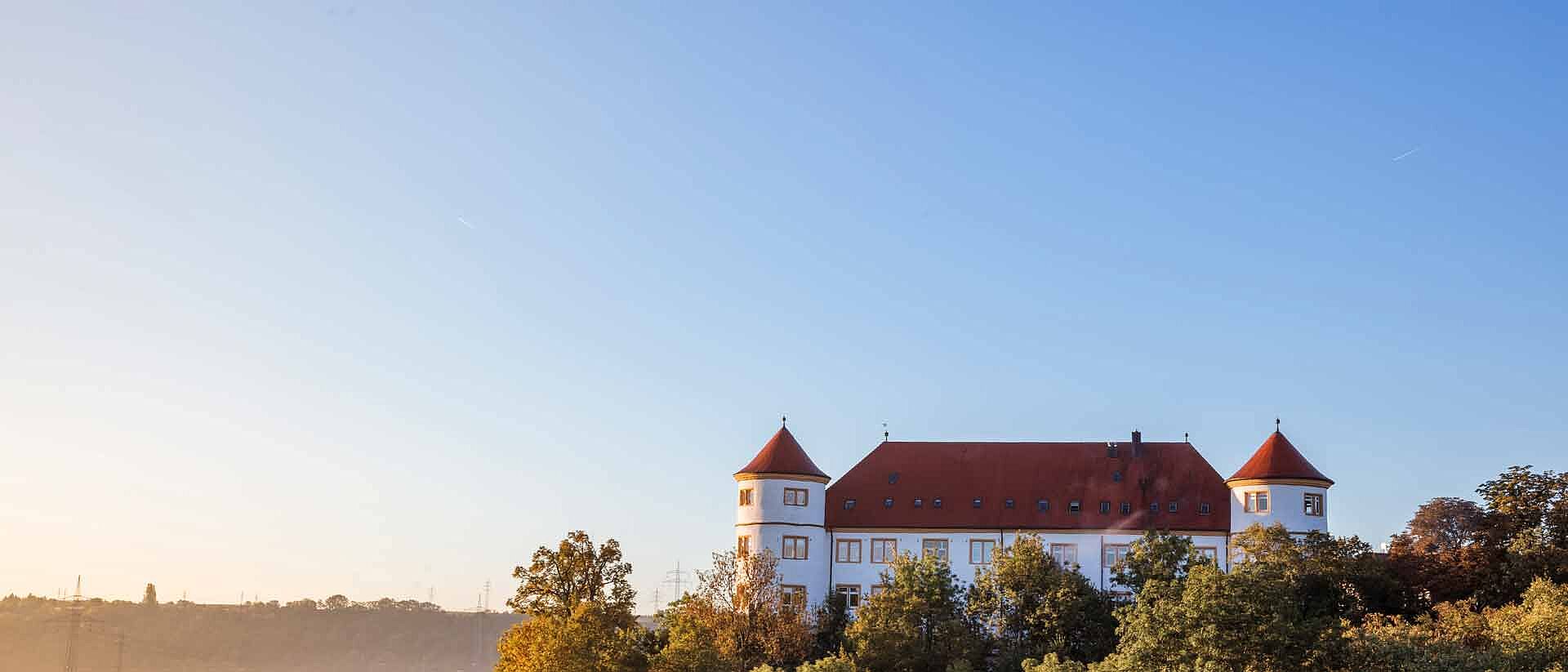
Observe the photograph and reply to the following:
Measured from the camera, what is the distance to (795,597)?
73.6m

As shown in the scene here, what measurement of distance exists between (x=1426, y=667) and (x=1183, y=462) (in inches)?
1428

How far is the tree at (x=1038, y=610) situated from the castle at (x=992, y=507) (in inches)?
456

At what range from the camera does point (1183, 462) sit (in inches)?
3078

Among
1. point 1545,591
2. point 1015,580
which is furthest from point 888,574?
point 1545,591

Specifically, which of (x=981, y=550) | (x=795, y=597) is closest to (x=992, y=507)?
(x=981, y=550)

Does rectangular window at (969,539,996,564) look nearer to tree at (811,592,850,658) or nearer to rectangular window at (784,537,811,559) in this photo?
tree at (811,592,850,658)

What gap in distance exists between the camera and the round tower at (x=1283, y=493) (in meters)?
71.8

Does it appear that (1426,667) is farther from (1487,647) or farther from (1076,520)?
(1076,520)

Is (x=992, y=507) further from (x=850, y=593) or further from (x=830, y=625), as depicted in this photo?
(x=830, y=625)

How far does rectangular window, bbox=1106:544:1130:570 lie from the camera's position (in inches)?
2958

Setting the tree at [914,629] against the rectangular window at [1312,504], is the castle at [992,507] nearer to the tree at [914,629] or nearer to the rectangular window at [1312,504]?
the rectangular window at [1312,504]

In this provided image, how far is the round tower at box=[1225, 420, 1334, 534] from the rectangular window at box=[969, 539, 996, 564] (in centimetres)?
1237

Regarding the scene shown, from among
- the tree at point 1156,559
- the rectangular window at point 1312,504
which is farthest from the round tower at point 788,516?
the rectangular window at point 1312,504

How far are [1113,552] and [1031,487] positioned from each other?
5.85 metres
